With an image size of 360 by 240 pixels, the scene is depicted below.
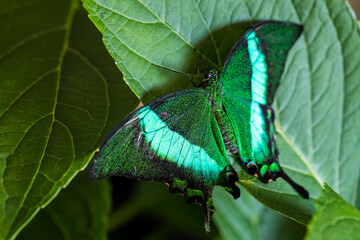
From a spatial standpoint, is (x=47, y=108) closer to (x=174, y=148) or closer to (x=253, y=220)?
(x=174, y=148)

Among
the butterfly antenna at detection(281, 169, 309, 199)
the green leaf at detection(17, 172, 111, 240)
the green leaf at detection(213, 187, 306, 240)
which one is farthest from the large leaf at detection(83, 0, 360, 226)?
the green leaf at detection(17, 172, 111, 240)

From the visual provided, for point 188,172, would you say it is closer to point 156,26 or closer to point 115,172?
point 115,172

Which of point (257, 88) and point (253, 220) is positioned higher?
point (257, 88)

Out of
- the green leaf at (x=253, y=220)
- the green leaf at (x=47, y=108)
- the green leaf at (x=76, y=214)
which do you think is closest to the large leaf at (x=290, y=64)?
the green leaf at (x=47, y=108)

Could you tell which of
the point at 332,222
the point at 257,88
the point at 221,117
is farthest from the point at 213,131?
the point at 332,222

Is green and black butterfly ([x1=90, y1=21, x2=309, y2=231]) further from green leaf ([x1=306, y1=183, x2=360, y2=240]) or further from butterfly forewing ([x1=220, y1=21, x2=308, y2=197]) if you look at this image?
green leaf ([x1=306, y1=183, x2=360, y2=240])

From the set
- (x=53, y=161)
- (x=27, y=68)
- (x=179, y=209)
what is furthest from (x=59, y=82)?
(x=179, y=209)

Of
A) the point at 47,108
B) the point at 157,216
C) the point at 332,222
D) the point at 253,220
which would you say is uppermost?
the point at 47,108
